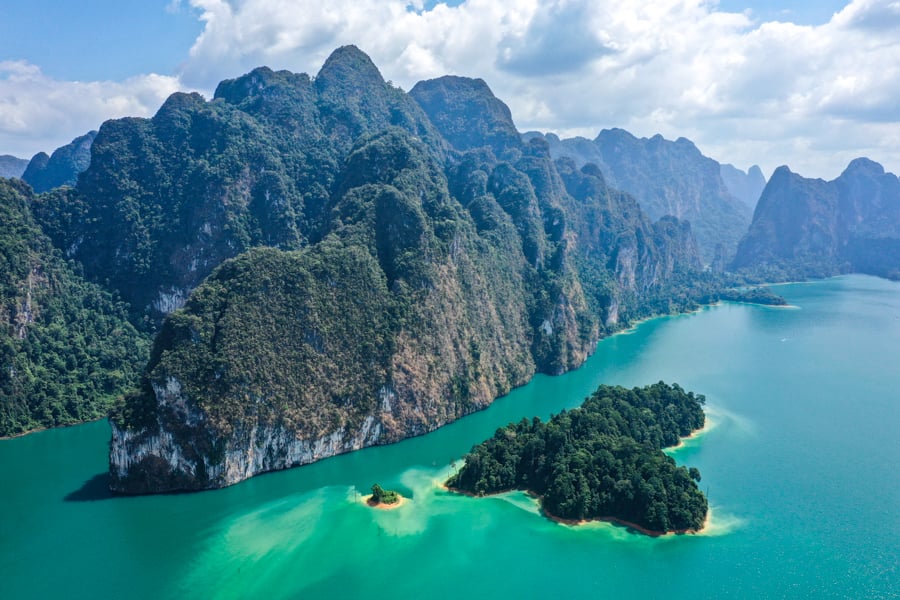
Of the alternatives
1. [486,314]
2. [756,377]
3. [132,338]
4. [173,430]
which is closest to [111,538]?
[173,430]

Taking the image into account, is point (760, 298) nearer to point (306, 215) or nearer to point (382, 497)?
point (306, 215)

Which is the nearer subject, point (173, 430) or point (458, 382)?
point (173, 430)

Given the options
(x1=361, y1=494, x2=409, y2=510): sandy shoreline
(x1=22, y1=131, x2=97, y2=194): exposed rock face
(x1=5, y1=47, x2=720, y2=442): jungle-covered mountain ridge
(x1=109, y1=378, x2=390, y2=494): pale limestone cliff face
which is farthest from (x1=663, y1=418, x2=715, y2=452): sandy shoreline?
(x1=22, y1=131, x2=97, y2=194): exposed rock face

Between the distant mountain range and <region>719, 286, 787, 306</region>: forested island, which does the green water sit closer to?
the distant mountain range

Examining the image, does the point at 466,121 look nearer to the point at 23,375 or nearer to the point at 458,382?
the point at 458,382

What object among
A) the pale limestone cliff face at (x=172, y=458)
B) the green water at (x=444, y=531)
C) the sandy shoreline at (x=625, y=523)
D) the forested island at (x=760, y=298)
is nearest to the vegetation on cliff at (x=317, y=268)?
the pale limestone cliff face at (x=172, y=458)

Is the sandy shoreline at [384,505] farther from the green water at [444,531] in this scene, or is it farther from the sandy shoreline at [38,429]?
the sandy shoreline at [38,429]
